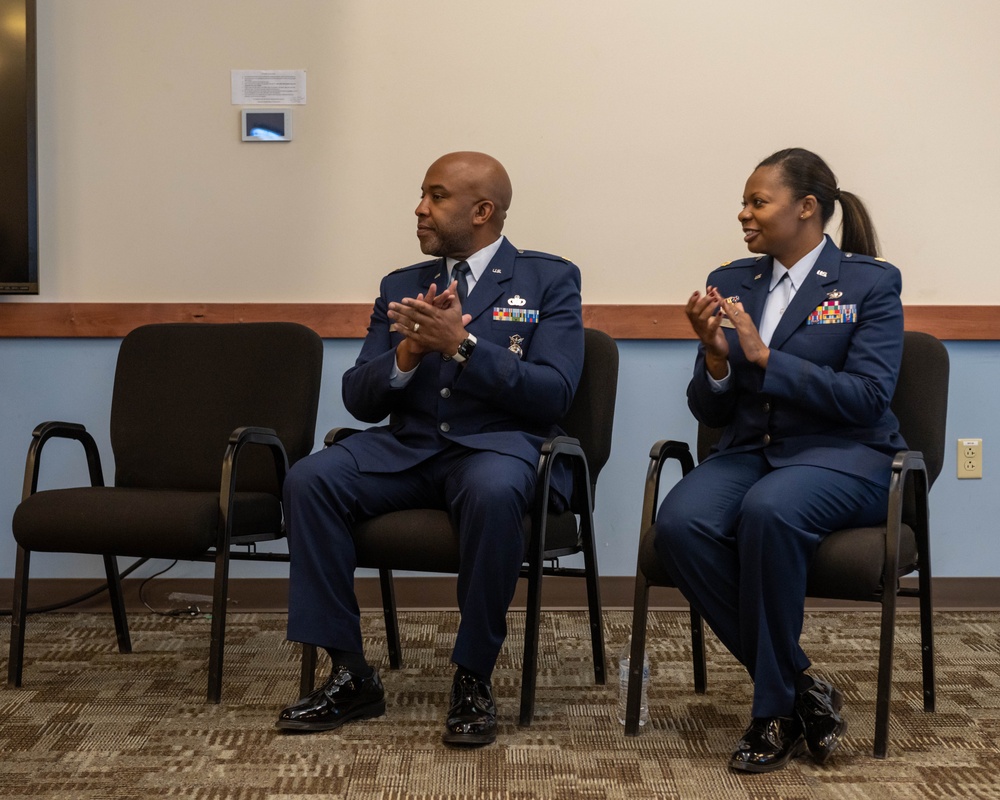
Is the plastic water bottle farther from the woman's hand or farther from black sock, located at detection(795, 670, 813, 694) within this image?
the woman's hand

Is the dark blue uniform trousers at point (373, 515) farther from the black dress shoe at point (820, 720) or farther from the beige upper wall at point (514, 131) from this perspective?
the beige upper wall at point (514, 131)

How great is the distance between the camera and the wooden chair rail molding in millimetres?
3289

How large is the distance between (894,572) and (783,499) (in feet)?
0.81

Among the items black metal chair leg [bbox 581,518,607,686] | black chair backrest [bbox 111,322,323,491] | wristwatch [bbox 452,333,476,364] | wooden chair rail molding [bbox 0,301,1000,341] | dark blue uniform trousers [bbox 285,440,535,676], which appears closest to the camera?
dark blue uniform trousers [bbox 285,440,535,676]

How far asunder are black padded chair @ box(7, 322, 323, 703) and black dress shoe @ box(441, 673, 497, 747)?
628 millimetres

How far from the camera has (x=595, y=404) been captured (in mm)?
2582

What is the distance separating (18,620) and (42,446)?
451 millimetres

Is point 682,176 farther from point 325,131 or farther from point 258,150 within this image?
point 258,150

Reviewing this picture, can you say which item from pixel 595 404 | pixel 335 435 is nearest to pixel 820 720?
pixel 595 404

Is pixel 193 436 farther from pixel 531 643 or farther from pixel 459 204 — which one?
pixel 531 643

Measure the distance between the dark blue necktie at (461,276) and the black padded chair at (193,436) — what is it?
0.47m

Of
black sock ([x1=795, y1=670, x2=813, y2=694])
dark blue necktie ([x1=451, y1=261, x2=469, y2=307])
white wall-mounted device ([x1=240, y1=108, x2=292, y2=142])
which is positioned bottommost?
black sock ([x1=795, y1=670, x2=813, y2=694])

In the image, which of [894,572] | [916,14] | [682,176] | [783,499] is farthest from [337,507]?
[916,14]

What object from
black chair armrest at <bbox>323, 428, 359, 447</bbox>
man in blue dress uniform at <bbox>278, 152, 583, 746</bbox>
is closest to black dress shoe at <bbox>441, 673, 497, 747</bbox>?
man in blue dress uniform at <bbox>278, 152, 583, 746</bbox>
